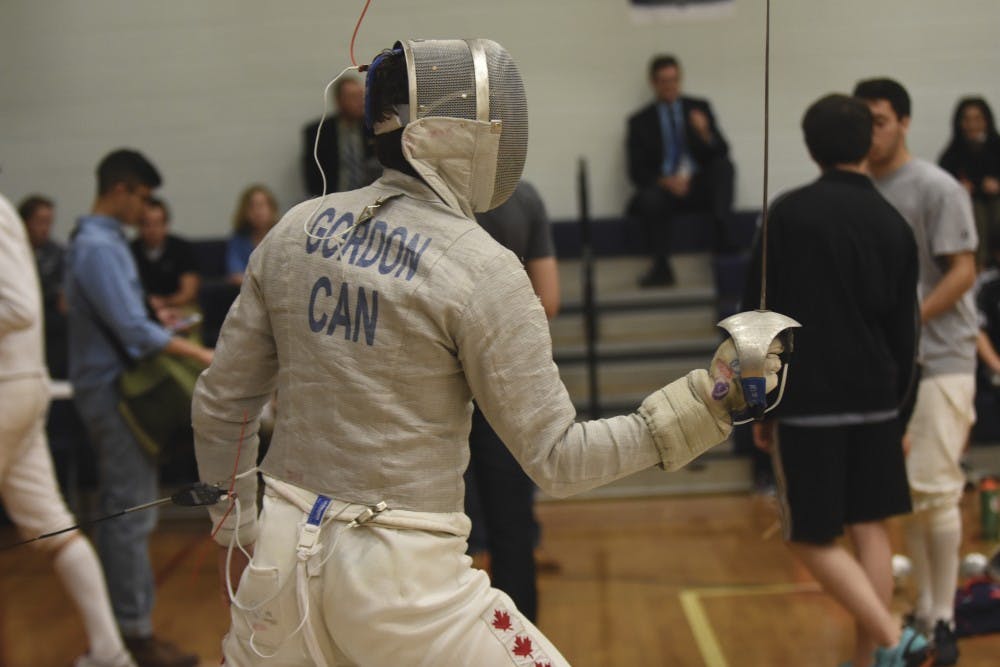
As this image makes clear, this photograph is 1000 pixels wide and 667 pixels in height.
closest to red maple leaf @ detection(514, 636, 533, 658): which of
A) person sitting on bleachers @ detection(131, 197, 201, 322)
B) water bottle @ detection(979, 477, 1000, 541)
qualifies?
water bottle @ detection(979, 477, 1000, 541)

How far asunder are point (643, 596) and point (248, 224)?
3226 mm

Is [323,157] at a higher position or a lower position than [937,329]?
higher

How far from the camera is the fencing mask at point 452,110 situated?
1588 millimetres

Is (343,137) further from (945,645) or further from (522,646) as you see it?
(522,646)

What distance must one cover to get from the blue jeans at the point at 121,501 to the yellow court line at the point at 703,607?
5.41 feet

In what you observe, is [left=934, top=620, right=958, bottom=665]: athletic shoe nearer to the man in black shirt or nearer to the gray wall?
the man in black shirt

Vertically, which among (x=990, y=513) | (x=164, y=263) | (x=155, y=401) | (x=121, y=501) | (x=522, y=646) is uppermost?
(x=522, y=646)

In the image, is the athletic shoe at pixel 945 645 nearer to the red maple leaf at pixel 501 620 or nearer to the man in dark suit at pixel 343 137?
the red maple leaf at pixel 501 620

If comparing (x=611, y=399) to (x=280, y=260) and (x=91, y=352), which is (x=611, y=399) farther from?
(x=280, y=260)

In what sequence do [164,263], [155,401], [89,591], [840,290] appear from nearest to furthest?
[840,290], [89,591], [155,401], [164,263]

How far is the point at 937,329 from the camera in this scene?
10.4ft

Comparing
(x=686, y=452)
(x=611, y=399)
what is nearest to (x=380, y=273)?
(x=686, y=452)

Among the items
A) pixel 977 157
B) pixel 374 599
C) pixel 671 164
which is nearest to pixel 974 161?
pixel 977 157

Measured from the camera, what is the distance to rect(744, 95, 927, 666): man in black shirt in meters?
2.60
